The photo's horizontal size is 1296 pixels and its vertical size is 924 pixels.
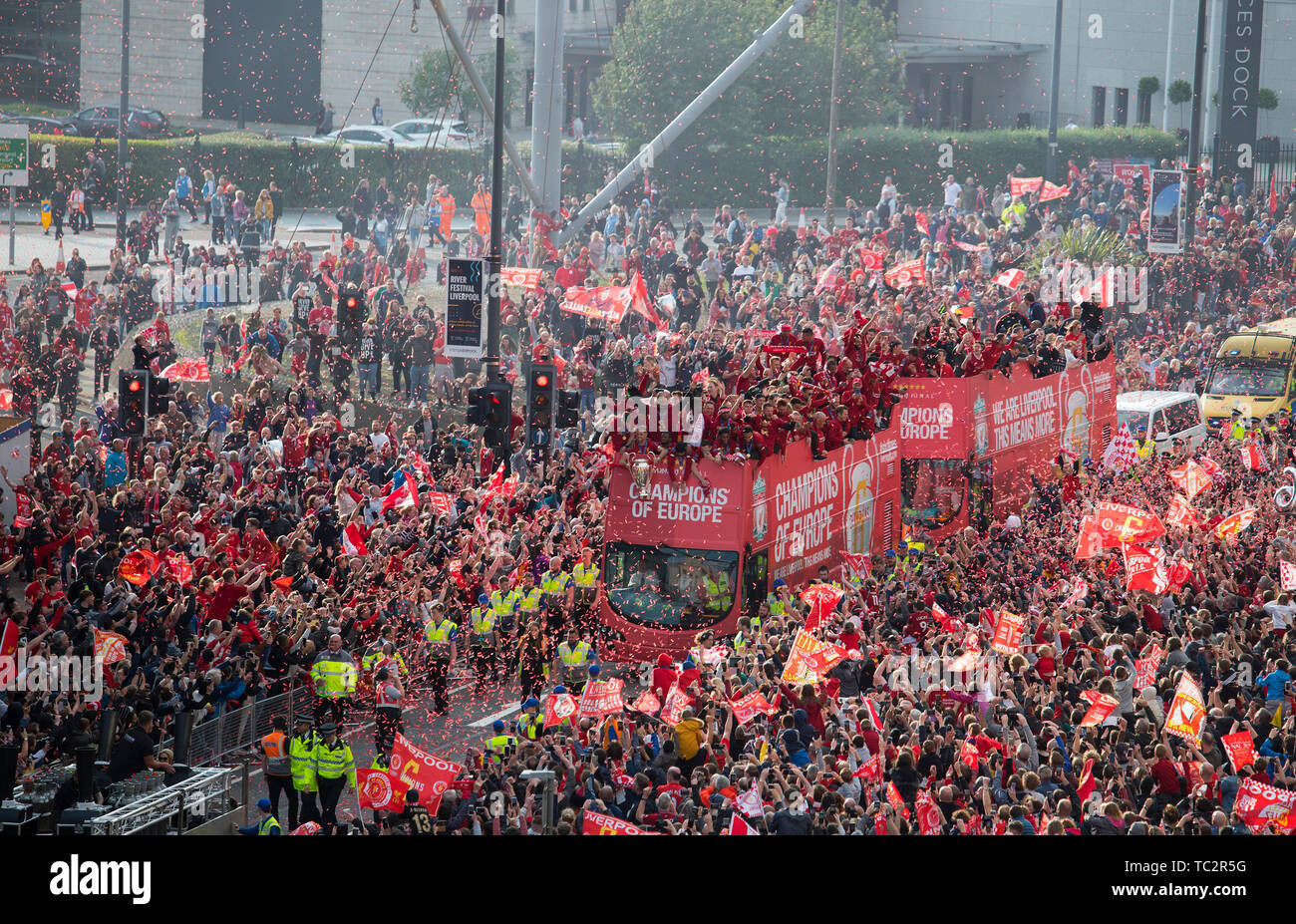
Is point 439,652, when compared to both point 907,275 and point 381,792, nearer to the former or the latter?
point 381,792

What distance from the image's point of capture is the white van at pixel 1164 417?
31.1 metres

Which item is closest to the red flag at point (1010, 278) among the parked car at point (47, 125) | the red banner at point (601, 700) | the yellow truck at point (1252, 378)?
the yellow truck at point (1252, 378)

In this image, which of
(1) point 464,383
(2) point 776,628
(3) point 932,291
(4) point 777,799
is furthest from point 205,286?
(4) point 777,799

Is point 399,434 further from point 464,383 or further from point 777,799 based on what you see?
point 777,799

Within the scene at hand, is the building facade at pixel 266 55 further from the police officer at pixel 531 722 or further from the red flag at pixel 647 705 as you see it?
the red flag at pixel 647 705

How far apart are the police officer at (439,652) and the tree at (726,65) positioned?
38.3 metres

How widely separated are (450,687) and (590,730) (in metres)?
4.93

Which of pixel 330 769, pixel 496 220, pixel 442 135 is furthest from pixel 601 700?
pixel 442 135

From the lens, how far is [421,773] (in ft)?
42.6

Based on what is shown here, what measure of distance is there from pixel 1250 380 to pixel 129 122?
32801 mm

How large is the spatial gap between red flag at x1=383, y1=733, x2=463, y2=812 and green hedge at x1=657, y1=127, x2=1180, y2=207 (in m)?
43.6

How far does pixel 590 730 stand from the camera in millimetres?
15117

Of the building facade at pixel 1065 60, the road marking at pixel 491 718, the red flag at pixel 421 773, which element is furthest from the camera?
the building facade at pixel 1065 60

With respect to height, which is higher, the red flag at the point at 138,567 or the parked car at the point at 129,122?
the parked car at the point at 129,122
